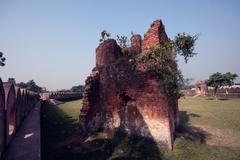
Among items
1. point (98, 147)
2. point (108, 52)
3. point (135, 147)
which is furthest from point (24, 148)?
point (108, 52)

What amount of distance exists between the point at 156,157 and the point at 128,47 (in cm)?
657

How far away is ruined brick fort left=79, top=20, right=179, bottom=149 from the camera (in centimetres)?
708

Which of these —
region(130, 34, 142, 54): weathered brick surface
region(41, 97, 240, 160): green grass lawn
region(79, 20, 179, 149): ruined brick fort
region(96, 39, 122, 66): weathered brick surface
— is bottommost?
region(41, 97, 240, 160): green grass lawn

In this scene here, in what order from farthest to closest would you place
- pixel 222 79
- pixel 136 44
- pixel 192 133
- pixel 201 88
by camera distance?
1. pixel 201 88
2. pixel 222 79
3. pixel 136 44
4. pixel 192 133

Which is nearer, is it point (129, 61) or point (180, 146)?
point (180, 146)

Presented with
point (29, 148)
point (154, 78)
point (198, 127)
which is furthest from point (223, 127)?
point (29, 148)

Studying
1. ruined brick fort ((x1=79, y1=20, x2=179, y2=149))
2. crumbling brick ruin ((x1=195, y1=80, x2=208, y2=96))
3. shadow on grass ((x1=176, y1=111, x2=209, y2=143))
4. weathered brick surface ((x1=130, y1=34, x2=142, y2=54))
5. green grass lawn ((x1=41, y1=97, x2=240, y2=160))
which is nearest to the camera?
green grass lawn ((x1=41, y1=97, x2=240, y2=160))

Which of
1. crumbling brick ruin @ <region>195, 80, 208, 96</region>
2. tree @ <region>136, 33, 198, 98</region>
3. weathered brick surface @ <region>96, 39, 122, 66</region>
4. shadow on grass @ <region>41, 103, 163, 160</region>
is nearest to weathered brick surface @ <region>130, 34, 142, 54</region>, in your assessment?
weathered brick surface @ <region>96, 39, 122, 66</region>

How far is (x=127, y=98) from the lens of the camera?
841 centimetres

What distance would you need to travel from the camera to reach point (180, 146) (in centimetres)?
671

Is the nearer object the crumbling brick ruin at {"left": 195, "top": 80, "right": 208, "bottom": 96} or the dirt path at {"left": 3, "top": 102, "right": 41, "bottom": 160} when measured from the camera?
the dirt path at {"left": 3, "top": 102, "right": 41, "bottom": 160}

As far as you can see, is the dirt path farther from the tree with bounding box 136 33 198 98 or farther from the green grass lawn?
the tree with bounding box 136 33 198 98

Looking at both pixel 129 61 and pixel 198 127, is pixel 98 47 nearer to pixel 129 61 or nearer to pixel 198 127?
pixel 129 61

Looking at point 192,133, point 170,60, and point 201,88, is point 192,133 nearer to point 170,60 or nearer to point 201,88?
point 170,60
